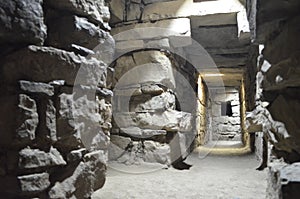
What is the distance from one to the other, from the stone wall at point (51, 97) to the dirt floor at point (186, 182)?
0.62 metres

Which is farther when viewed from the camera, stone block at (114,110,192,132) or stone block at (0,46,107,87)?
stone block at (114,110,192,132)

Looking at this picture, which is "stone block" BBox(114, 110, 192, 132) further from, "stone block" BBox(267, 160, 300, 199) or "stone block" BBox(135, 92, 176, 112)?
"stone block" BBox(267, 160, 300, 199)

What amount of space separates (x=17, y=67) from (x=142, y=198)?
1.29 meters

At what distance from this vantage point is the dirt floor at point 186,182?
2174mm

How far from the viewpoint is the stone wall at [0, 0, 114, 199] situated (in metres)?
1.25

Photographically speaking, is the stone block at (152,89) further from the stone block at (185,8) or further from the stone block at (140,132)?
the stone block at (185,8)

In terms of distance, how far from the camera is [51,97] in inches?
54.1

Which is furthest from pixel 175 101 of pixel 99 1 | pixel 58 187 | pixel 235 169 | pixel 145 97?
pixel 58 187

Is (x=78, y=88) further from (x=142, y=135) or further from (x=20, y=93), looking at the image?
(x=142, y=135)

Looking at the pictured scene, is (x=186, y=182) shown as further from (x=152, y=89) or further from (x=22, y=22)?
(x=22, y=22)

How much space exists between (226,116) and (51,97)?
30.3 feet

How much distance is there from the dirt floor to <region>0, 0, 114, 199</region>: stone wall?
0.62 m

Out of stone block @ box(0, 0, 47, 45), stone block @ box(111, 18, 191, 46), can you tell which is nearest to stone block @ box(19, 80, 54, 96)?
stone block @ box(0, 0, 47, 45)

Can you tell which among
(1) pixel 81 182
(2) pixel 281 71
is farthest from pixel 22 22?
(2) pixel 281 71
